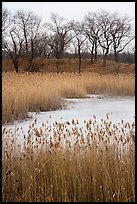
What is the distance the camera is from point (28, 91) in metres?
7.52

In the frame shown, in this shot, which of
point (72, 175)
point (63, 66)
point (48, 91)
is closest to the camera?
point (72, 175)

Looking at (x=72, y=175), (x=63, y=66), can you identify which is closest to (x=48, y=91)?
(x=72, y=175)

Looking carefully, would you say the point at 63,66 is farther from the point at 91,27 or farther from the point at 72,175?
the point at 72,175

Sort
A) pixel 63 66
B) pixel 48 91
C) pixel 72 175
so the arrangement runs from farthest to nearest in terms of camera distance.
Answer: pixel 63 66, pixel 48 91, pixel 72 175

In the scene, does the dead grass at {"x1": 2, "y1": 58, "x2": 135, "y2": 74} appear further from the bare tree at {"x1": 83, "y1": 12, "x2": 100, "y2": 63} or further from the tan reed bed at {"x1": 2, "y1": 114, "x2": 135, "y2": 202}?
the tan reed bed at {"x1": 2, "y1": 114, "x2": 135, "y2": 202}

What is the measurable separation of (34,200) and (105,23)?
36597 mm

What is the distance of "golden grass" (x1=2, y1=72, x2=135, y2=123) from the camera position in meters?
6.15

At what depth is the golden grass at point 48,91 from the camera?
6146mm

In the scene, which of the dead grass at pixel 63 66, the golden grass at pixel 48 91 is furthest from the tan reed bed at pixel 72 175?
the dead grass at pixel 63 66

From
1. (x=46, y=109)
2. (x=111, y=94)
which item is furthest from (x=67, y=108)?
(x=111, y=94)

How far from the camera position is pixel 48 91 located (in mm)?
8141

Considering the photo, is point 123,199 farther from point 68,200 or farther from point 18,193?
point 18,193

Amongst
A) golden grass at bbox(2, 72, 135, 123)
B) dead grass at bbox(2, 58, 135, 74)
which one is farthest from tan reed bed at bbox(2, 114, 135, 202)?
dead grass at bbox(2, 58, 135, 74)

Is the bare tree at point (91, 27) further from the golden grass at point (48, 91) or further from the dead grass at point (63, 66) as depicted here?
the golden grass at point (48, 91)
